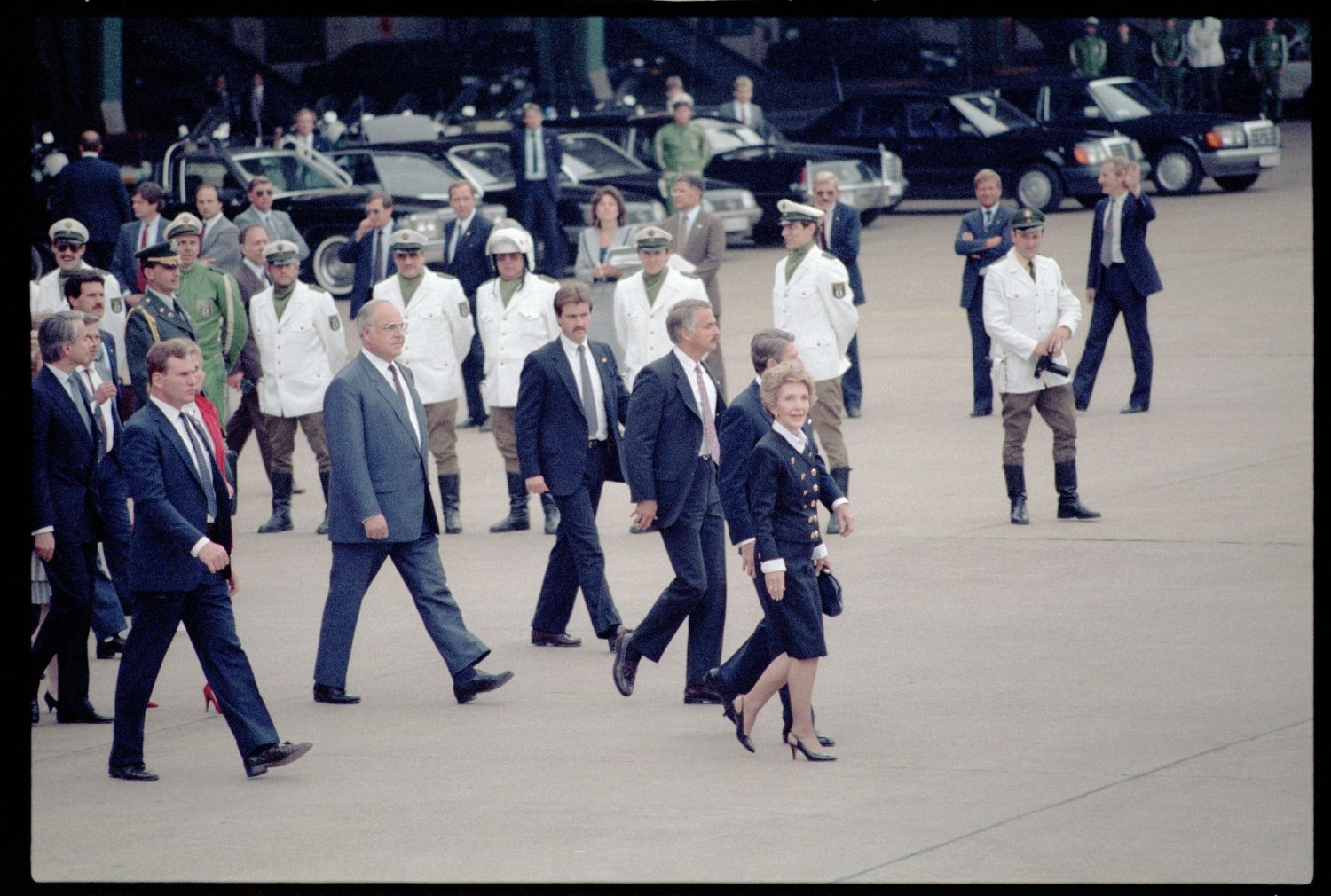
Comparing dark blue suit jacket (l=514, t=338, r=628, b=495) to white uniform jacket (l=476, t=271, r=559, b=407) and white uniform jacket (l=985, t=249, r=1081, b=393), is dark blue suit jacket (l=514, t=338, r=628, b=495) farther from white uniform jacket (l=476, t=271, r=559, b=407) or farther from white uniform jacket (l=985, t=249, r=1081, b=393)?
white uniform jacket (l=985, t=249, r=1081, b=393)

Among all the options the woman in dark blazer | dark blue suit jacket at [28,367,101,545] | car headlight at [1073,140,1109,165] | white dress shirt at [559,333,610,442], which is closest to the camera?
dark blue suit jacket at [28,367,101,545]

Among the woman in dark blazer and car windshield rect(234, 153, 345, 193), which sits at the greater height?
car windshield rect(234, 153, 345, 193)

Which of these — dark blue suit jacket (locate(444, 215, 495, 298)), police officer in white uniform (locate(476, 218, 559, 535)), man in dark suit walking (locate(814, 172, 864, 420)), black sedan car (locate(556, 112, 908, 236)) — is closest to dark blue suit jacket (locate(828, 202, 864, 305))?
man in dark suit walking (locate(814, 172, 864, 420))

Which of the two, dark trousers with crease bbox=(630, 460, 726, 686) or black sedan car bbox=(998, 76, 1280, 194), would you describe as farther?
black sedan car bbox=(998, 76, 1280, 194)

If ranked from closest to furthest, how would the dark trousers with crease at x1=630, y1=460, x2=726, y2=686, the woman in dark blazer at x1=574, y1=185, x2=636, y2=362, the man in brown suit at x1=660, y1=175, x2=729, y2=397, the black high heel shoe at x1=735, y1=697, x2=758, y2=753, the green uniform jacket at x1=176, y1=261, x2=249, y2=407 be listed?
the black high heel shoe at x1=735, y1=697, x2=758, y2=753 < the dark trousers with crease at x1=630, y1=460, x2=726, y2=686 < the green uniform jacket at x1=176, y1=261, x2=249, y2=407 < the woman in dark blazer at x1=574, y1=185, x2=636, y2=362 < the man in brown suit at x1=660, y1=175, x2=729, y2=397

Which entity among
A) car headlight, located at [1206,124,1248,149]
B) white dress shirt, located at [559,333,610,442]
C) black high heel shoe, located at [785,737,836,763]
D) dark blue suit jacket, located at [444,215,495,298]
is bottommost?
black high heel shoe, located at [785,737,836,763]

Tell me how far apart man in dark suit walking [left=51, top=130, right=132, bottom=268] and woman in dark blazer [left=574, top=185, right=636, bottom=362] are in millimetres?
7616

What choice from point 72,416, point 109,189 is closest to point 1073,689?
point 72,416

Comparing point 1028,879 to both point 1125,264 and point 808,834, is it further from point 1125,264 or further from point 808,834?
point 1125,264

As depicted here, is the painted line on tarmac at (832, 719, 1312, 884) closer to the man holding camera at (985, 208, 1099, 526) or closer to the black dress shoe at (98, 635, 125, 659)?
the man holding camera at (985, 208, 1099, 526)

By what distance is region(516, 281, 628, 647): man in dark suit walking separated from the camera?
9.10 meters

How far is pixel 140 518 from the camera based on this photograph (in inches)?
288

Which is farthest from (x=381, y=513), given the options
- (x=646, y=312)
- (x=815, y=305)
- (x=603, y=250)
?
(x=603, y=250)

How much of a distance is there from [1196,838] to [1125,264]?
30.0 feet
